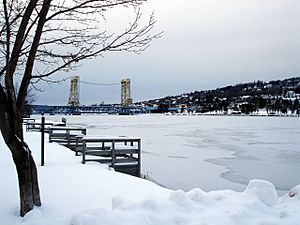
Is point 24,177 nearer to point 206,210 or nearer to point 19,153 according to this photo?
point 19,153

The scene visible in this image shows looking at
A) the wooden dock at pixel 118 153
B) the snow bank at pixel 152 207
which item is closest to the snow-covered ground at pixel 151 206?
→ the snow bank at pixel 152 207

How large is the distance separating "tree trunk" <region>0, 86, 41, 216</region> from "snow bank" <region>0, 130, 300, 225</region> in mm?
222

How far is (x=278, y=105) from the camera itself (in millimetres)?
121000

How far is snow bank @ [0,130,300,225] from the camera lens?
411 cm

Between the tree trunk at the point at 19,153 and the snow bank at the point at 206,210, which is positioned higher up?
the tree trunk at the point at 19,153

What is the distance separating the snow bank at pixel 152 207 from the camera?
13.5ft

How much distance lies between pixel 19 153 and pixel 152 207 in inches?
66.8

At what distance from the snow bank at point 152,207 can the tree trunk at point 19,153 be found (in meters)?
0.22

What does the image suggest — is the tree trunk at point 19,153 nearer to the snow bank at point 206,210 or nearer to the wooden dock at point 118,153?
the snow bank at point 206,210

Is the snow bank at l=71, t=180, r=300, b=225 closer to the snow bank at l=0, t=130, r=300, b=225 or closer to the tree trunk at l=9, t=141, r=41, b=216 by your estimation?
the snow bank at l=0, t=130, r=300, b=225

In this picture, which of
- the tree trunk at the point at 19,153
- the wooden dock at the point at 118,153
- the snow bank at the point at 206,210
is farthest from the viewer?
the wooden dock at the point at 118,153

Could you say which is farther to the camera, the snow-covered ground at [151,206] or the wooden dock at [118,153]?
the wooden dock at [118,153]

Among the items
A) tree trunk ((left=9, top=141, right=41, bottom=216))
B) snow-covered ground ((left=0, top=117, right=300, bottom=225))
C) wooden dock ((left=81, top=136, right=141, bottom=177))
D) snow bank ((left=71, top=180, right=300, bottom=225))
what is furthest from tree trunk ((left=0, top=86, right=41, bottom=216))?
wooden dock ((left=81, top=136, right=141, bottom=177))

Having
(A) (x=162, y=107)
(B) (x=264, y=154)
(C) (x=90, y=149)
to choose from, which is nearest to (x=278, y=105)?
(A) (x=162, y=107)
